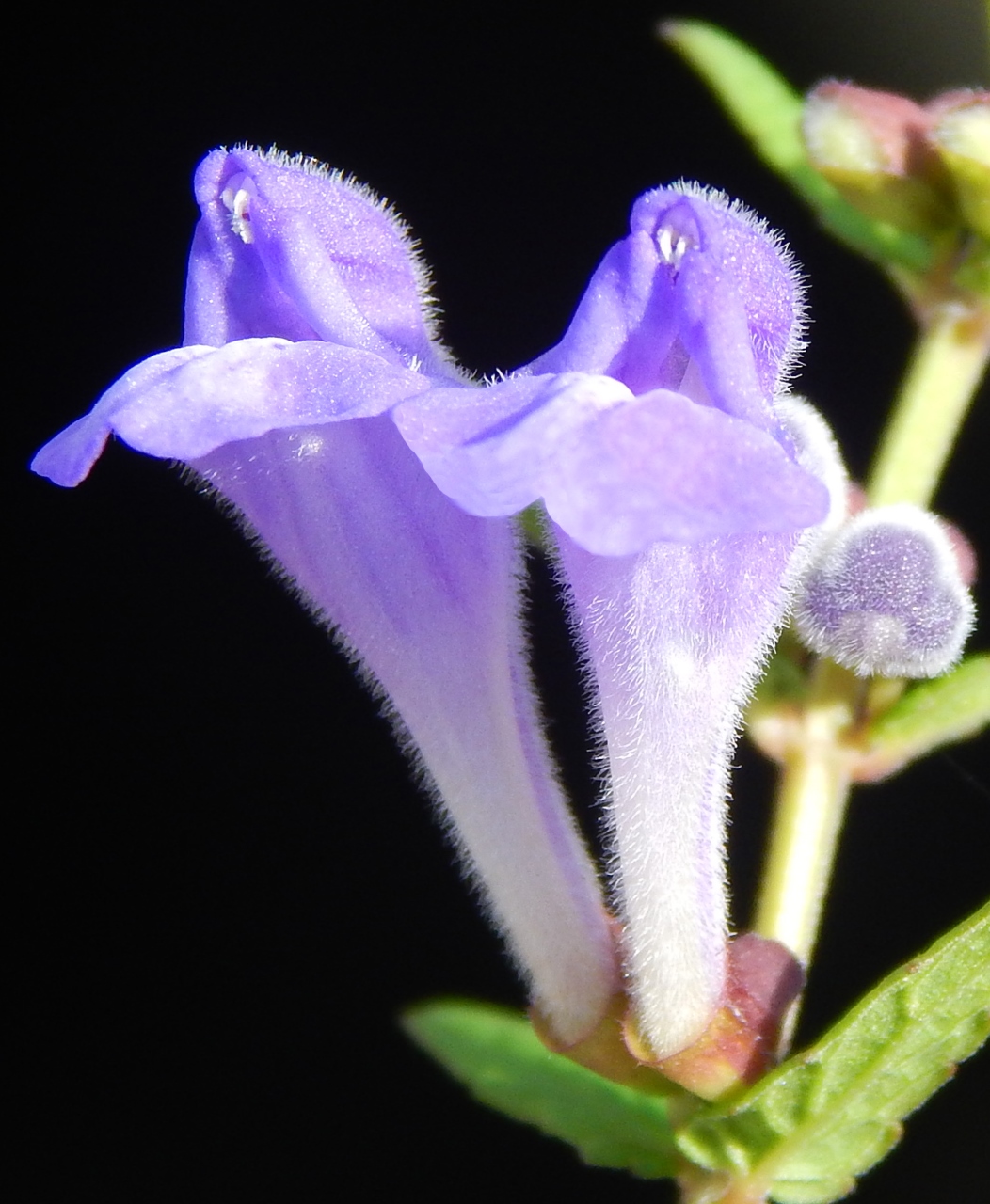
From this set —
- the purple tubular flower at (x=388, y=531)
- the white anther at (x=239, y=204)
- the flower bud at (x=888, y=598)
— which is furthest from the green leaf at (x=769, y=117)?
the white anther at (x=239, y=204)

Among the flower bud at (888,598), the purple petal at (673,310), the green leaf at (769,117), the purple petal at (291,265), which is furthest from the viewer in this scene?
the green leaf at (769,117)

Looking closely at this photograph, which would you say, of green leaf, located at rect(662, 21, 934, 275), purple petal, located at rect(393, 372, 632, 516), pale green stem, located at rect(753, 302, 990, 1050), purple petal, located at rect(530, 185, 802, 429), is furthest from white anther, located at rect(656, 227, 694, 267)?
green leaf, located at rect(662, 21, 934, 275)

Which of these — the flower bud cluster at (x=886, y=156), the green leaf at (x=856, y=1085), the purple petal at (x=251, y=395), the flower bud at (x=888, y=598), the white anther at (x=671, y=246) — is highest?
the flower bud cluster at (x=886, y=156)

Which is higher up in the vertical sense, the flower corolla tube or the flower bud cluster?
the flower bud cluster

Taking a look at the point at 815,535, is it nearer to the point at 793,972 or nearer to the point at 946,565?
the point at 946,565

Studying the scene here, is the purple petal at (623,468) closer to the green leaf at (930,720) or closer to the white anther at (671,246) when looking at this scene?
the white anther at (671,246)

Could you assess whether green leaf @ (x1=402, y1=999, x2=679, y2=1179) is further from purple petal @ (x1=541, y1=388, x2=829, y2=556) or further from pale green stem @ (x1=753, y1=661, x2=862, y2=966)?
purple petal @ (x1=541, y1=388, x2=829, y2=556)
